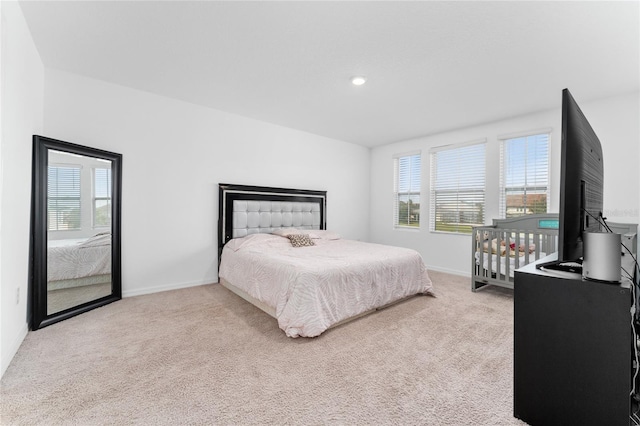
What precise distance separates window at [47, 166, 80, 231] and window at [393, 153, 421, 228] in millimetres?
4701

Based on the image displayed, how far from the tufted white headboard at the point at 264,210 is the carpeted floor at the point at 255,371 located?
140 cm

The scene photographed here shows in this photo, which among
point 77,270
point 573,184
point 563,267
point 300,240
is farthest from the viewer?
point 300,240

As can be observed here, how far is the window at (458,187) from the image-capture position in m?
4.29

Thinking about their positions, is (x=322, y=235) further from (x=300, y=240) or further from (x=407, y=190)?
(x=407, y=190)

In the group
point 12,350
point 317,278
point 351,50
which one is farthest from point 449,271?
point 12,350

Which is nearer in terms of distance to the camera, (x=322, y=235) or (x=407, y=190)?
(x=322, y=235)

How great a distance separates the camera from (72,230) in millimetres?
2600

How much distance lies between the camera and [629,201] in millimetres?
3021

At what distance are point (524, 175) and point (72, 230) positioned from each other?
5.35 metres

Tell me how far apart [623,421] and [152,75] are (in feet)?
13.2

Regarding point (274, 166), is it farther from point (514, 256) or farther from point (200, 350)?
point (514, 256)

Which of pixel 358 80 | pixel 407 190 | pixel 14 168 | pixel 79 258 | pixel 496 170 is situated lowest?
pixel 79 258

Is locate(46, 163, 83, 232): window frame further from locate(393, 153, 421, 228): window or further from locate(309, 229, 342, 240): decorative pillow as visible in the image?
locate(393, 153, 421, 228): window

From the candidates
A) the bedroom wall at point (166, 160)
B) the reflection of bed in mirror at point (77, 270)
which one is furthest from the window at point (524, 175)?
the reflection of bed in mirror at point (77, 270)
